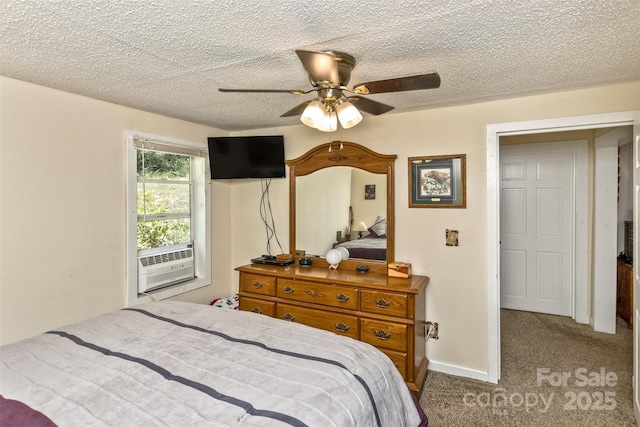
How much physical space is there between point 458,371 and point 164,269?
2.75 metres

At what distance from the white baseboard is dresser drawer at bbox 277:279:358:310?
96 centimetres

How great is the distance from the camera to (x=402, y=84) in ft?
5.15

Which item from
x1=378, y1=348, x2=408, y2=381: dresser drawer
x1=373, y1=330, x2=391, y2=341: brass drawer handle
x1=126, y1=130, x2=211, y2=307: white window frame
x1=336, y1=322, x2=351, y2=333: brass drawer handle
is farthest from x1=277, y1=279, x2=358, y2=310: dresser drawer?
x1=126, y1=130, x2=211, y2=307: white window frame

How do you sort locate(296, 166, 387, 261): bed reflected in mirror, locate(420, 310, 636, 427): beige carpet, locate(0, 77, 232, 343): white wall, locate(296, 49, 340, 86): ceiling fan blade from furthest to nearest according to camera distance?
locate(296, 166, 387, 261): bed reflected in mirror, locate(420, 310, 636, 427): beige carpet, locate(0, 77, 232, 343): white wall, locate(296, 49, 340, 86): ceiling fan blade

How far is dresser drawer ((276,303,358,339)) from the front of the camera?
2672 mm

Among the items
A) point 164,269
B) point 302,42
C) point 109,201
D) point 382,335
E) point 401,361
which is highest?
point 302,42

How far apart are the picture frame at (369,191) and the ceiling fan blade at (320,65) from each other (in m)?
1.59

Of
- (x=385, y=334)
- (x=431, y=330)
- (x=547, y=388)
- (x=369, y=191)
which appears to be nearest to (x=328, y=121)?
(x=369, y=191)

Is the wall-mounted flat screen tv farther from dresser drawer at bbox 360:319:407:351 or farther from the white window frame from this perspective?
dresser drawer at bbox 360:319:407:351

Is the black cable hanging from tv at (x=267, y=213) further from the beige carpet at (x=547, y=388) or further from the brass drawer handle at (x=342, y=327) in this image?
the beige carpet at (x=547, y=388)

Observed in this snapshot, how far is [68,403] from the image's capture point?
45.3 inches

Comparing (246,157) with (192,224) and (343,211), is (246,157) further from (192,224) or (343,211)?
(343,211)

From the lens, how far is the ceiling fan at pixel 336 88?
4.70 feet

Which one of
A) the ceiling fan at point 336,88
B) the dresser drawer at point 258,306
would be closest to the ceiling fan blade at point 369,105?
the ceiling fan at point 336,88
